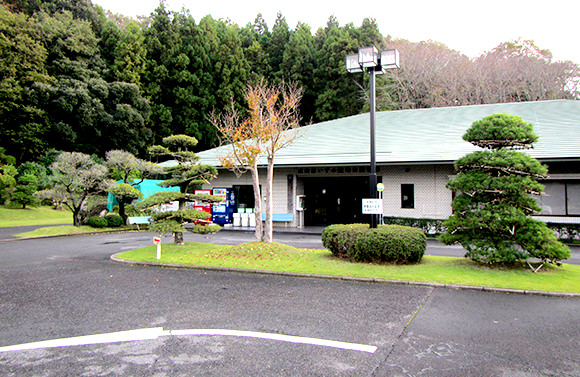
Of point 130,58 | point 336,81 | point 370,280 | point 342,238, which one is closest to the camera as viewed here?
point 370,280

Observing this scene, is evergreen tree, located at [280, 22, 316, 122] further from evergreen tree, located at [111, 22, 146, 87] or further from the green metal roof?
the green metal roof

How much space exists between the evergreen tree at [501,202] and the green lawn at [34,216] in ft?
80.4

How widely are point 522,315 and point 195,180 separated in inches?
401

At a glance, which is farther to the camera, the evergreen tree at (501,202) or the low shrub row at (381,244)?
the low shrub row at (381,244)

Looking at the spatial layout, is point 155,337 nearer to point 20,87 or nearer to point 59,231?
point 59,231

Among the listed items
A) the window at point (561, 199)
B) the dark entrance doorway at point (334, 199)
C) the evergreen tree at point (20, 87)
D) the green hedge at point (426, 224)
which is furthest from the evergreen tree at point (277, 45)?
the window at point (561, 199)

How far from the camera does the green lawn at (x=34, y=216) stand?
Answer: 24.9m

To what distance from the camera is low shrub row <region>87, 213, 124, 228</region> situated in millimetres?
19141

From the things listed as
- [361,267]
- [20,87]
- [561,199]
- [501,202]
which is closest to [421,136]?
[561,199]

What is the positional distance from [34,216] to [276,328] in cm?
2849

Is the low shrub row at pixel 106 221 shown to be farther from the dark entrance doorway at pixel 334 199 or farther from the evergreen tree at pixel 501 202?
the evergreen tree at pixel 501 202

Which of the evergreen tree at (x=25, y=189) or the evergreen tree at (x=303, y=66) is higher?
the evergreen tree at (x=303, y=66)

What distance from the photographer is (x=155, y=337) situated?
4.76m

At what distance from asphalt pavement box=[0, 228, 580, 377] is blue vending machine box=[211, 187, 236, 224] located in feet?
41.0
